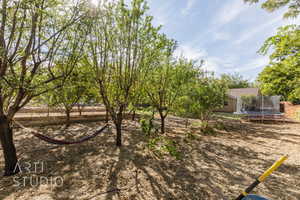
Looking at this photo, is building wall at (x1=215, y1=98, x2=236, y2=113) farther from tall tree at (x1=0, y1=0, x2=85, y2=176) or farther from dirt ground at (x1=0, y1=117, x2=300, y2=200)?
tall tree at (x1=0, y1=0, x2=85, y2=176)

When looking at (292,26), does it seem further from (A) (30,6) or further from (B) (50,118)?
(B) (50,118)

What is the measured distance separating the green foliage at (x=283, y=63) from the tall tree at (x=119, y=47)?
4154mm

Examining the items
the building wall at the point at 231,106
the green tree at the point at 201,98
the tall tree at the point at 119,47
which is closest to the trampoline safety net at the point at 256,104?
the building wall at the point at 231,106

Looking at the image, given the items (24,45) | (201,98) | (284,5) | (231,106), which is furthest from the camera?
(231,106)

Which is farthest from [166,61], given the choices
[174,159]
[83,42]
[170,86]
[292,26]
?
[292,26]

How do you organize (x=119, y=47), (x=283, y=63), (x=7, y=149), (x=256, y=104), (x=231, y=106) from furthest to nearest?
(x=231, y=106)
(x=256, y=104)
(x=283, y=63)
(x=119, y=47)
(x=7, y=149)

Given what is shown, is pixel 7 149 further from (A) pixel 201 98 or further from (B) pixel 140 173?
(A) pixel 201 98

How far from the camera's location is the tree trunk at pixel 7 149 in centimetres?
262

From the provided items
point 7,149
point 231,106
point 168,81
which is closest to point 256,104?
point 231,106

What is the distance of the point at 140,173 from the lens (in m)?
3.01

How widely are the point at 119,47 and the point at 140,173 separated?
3.36 metres

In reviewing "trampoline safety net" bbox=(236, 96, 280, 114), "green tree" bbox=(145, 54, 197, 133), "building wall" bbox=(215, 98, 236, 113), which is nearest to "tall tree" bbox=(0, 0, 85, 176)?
"green tree" bbox=(145, 54, 197, 133)

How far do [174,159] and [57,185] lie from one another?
2.80 metres

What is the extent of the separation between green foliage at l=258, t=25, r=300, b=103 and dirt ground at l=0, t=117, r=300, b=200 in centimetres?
249
